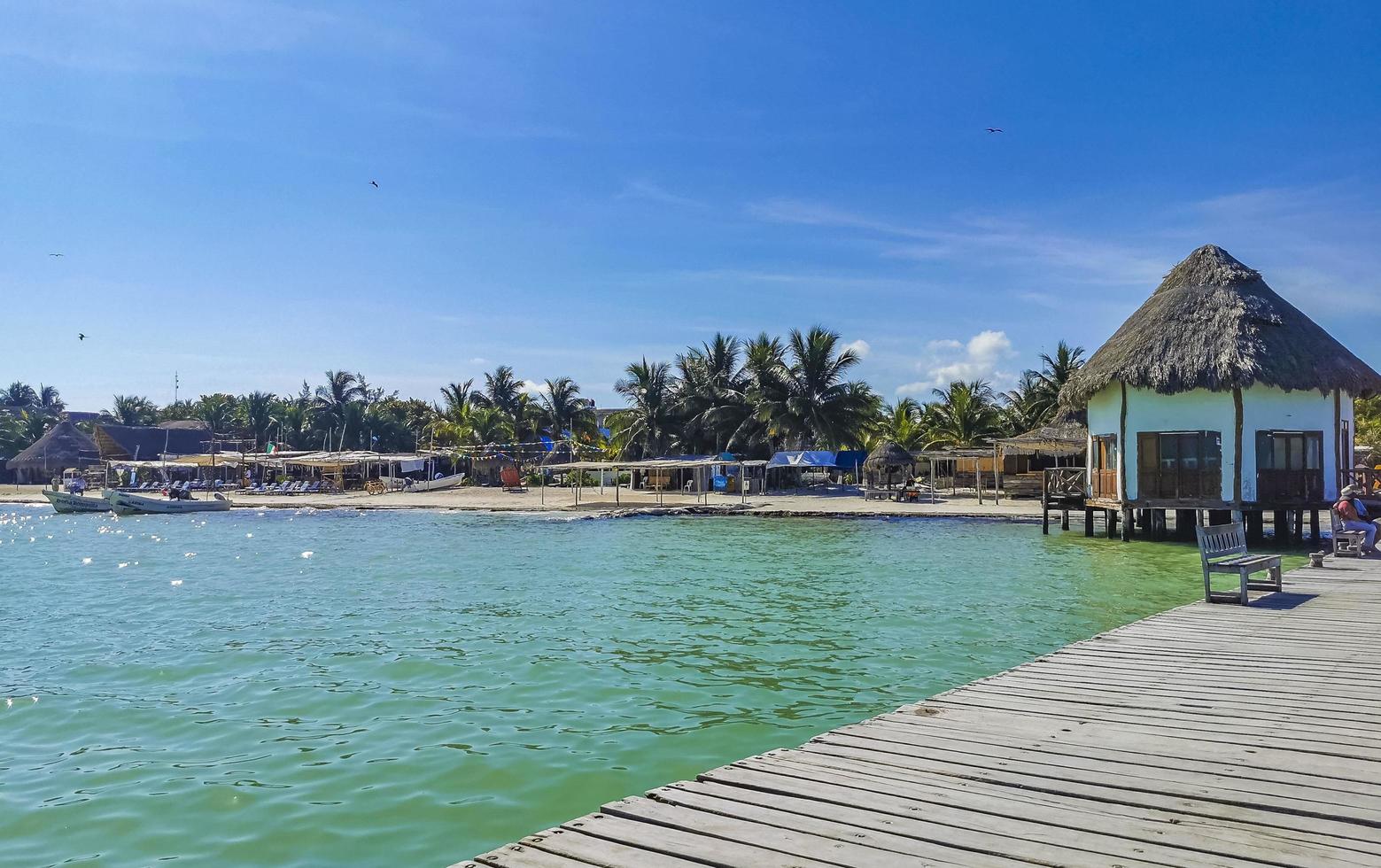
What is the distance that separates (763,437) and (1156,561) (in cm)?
2972

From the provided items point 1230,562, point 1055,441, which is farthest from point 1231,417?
point 1055,441

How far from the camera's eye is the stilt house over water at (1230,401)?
21469 mm

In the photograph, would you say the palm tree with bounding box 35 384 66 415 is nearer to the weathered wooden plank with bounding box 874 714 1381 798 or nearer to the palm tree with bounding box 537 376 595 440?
the palm tree with bounding box 537 376 595 440

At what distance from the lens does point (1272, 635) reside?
8.82 meters

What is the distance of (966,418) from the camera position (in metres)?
46.9

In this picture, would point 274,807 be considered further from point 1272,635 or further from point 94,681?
point 1272,635

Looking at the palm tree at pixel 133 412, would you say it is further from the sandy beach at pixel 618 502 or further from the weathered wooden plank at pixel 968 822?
the weathered wooden plank at pixel 968 822

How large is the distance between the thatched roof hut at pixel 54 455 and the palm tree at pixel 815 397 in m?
49.6

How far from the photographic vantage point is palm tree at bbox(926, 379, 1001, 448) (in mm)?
47031

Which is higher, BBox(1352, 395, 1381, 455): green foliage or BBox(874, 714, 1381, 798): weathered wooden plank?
BBox(1352, 395, 1381, 455): green foliage

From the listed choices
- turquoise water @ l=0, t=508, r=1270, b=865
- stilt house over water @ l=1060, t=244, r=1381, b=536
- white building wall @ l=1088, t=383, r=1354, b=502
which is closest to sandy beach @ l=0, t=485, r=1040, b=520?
stilt house over water @ l=1060, t=244, r=1381, b=536

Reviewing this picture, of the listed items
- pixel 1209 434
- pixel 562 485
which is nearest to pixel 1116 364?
pixel 1209 434

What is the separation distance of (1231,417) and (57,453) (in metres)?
71.3

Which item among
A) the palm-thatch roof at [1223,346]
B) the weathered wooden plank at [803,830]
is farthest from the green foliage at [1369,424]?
the weathered wooden plank at [803,830]
